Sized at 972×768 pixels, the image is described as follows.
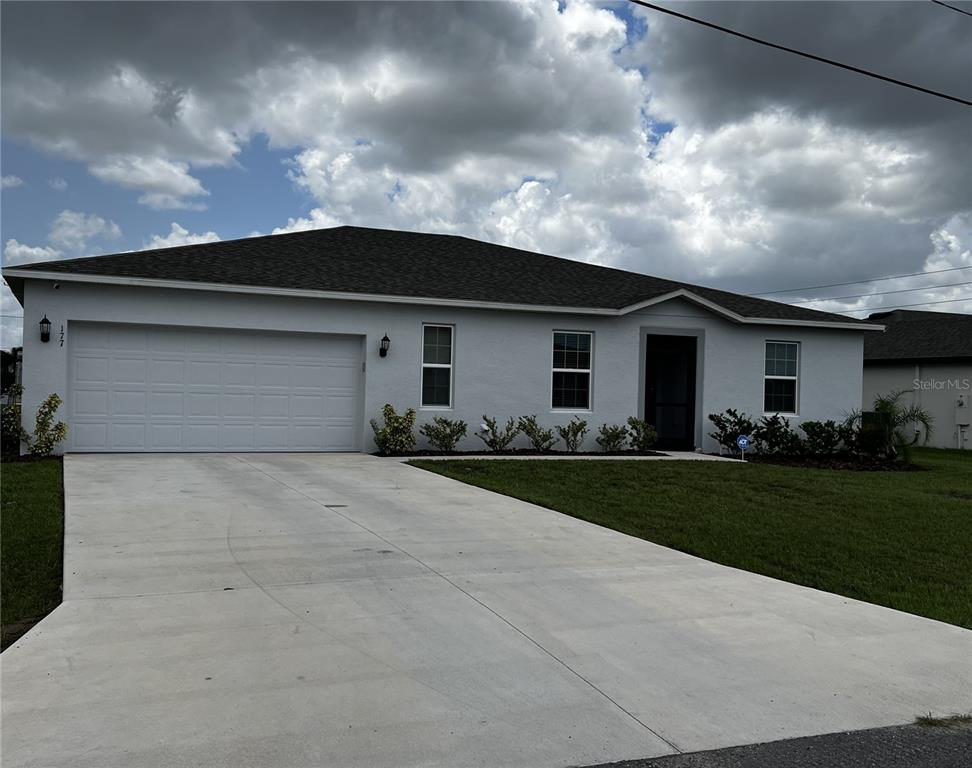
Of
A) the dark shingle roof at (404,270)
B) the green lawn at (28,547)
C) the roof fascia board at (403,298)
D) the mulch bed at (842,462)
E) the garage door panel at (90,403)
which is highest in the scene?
the dark shingle roof at (404,270)

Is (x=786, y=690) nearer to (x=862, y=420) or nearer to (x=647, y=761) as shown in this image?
(x=647, y=761)

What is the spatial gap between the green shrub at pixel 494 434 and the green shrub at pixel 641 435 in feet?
8.69

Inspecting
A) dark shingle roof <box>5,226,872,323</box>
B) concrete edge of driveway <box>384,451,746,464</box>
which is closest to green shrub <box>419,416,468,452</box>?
concrete edge of driveway <box>384,451,746,464</box>

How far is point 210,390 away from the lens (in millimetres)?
15328

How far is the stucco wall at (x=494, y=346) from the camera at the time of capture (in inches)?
564

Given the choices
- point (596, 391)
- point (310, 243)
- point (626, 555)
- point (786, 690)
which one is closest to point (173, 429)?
point (310, 243)

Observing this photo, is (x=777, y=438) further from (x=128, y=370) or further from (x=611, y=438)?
(x=128, y=370)

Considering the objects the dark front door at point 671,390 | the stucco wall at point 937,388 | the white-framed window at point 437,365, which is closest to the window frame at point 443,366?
the white-framed window at point 437,365

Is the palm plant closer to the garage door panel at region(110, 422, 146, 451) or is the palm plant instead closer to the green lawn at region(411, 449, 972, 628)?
the green lawn at region(411, 449, 972, 628)
